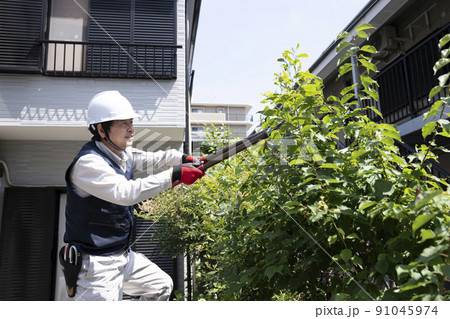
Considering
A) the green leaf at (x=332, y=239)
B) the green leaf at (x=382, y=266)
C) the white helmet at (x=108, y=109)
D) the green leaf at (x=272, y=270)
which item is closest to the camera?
the green leaf at (x=382, y=266)

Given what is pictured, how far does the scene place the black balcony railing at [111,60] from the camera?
7.11 meters

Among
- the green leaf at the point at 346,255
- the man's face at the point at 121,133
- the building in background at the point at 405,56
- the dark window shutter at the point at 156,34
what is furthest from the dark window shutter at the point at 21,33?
the green leaf at the point at 346,255

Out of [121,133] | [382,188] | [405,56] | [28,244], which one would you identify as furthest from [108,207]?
[405,56]

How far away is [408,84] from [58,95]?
21.8ft

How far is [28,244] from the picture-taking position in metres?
6.88

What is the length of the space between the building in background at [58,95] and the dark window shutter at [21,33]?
0.7 inches

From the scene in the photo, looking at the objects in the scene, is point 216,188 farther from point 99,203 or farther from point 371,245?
point 371,245

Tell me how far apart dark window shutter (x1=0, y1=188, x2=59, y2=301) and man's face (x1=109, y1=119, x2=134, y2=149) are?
4.76 meters

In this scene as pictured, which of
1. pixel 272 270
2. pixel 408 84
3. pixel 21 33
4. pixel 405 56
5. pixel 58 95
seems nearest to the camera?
pixel 272 270

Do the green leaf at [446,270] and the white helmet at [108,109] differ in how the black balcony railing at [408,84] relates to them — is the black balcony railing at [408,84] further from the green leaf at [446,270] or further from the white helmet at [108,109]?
the green leaf at [446,270]

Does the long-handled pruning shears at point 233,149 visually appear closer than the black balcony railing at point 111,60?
Yes

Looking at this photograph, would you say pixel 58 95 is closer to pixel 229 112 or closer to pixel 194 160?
pixel 194 160

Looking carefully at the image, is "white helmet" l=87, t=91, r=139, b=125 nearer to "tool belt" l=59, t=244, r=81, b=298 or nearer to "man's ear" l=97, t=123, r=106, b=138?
"man's ear" l=97, t=123, r=106, b=138
